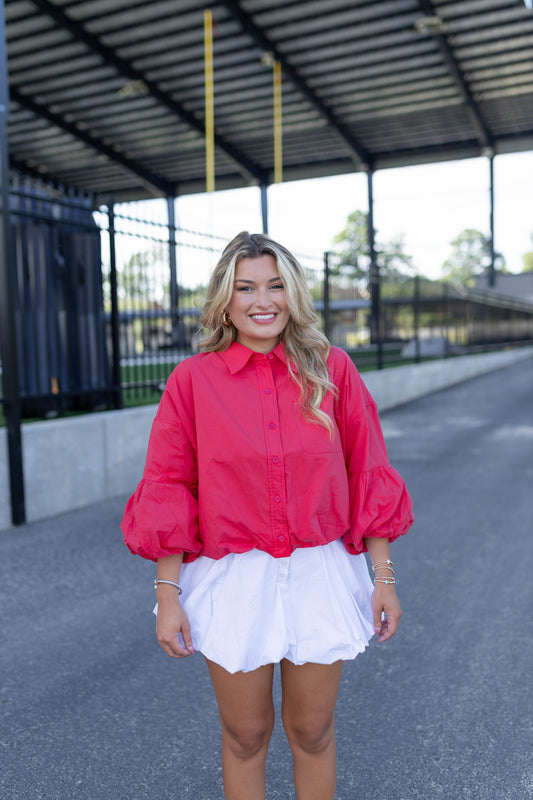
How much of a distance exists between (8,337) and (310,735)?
4052 millimetres

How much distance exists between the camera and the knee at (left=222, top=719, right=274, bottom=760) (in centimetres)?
171

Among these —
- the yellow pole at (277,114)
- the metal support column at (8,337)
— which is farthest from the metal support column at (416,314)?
the metal support column at (8,337)

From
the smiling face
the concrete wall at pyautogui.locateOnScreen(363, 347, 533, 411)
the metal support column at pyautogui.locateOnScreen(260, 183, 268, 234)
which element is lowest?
the concrete wall at pyautogui.locateOnScreen(363, 347, 533, 411)

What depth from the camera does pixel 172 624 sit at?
1646mm

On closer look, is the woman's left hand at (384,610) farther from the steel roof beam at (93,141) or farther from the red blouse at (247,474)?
the steel roof beam at (93,141)

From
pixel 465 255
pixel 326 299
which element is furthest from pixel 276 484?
pixel 465 255

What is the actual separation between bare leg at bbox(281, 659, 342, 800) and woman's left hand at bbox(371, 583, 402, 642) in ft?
0.46

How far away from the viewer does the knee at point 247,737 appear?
5.62 feet

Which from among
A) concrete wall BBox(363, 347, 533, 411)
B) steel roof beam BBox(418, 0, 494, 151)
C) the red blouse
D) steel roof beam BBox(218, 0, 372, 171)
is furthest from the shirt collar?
steel roof beam BBox(218, 0, 372, 171)

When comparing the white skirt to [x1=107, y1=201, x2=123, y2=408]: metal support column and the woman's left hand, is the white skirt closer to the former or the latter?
the woman's left hand

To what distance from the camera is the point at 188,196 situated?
2842 cm

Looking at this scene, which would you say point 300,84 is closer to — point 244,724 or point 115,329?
point 115,329

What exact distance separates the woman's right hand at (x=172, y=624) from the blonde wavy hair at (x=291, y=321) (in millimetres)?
555

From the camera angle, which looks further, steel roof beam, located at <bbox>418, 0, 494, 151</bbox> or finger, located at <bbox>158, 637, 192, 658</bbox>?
steel roof beam, located at <bbox>418, 0, 494, 151</bbox>
